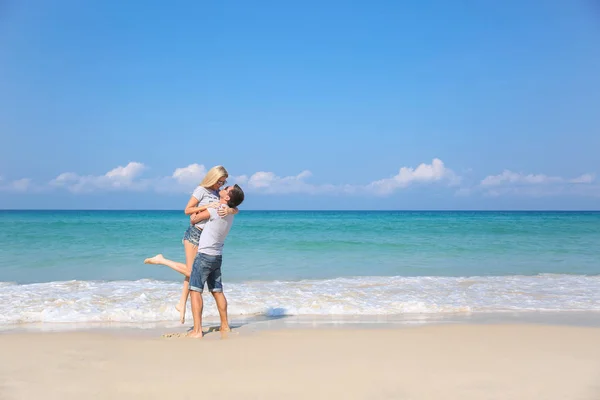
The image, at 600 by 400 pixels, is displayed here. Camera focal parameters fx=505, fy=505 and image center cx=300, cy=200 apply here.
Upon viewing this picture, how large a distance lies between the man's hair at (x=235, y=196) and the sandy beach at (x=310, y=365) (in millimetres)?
1529

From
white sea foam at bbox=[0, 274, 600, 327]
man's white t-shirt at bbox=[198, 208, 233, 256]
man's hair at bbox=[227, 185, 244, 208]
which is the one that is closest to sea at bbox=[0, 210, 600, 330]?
white sea foam at bbox=[0, 274, 600, 327]

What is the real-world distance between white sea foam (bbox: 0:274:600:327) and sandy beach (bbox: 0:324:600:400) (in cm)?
129

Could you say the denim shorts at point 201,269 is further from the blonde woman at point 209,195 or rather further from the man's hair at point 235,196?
the man's hair at point 235,196

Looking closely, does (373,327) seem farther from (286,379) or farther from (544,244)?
(544,244)

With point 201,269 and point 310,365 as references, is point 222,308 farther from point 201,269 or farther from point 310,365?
point 310,365

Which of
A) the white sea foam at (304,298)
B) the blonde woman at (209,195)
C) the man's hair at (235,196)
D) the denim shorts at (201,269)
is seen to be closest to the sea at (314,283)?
the white sea foam at (304,298)

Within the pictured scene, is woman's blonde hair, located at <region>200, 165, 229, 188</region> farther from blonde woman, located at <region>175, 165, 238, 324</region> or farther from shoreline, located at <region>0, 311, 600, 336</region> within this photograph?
shoreline, located at <region>0, 311, 600, 336</region>

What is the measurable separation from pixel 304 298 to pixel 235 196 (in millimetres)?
3302

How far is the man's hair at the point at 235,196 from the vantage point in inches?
223

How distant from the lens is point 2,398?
3695 millimetres

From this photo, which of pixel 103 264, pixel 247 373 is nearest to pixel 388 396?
pixel 247 373

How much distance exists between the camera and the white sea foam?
721 cm

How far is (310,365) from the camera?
14.8 feet

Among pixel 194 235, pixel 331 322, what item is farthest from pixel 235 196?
pixel 331 322
